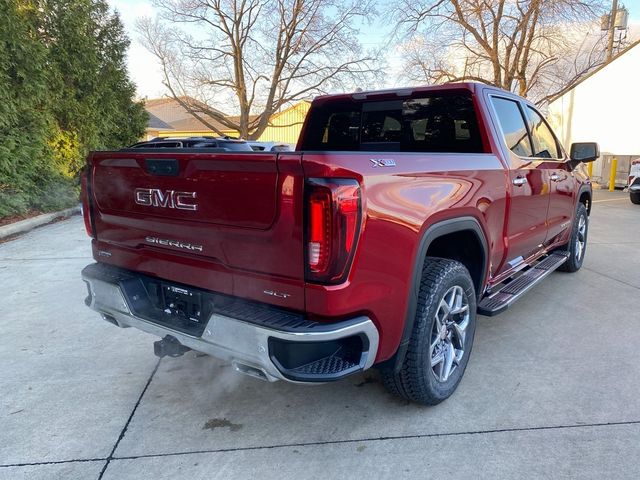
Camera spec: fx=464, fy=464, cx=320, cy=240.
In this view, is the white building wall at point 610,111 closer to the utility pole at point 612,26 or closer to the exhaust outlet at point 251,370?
the utility pole at point 612,26

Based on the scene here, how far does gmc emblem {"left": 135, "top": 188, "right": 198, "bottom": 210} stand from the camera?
7.60 ft

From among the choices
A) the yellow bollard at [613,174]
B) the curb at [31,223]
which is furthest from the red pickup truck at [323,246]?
the yellow bollard at [613,174]

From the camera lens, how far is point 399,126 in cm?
371

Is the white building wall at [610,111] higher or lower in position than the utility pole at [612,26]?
lower

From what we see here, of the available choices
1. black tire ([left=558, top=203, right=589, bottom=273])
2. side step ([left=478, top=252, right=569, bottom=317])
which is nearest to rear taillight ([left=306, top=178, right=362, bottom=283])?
side step ([left=478, top=252, right=569, bottom=317])

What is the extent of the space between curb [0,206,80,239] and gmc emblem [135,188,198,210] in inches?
263

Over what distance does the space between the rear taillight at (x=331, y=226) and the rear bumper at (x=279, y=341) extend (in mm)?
230

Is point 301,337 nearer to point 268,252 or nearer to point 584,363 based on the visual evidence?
point 268,252

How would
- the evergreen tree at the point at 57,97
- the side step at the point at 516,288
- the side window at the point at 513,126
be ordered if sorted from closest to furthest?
1. the side step at the point at 516,288
2. the side window at the point at 513,126
3. the evergreen tree at the point at 57,97

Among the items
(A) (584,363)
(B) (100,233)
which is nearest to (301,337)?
(B) (100,233)

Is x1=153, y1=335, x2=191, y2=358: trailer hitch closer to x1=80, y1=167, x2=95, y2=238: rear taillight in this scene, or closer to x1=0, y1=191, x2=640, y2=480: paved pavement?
x1=0, y1=191, x2=640, y2=480: paved pavement

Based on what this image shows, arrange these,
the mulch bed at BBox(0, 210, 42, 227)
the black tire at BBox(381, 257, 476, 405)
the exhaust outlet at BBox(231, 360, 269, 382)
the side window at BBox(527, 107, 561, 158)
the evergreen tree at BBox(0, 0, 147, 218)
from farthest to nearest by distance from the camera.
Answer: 1. the evergreen tree at BBox(0, 0, 147, 218)
2. the mulch bed at BBox(0, 210, 42, 227)
3. the side window at BBox(527, 107, 561, 158)
4. the black tire at BBox(381, 257, 476, 405)
5. the exhaust outlet at BBox(231, 360, 269, 382)

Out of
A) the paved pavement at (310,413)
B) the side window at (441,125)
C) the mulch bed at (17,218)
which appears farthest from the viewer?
the mulch bed at (17,218)

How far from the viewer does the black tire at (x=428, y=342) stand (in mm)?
2502
